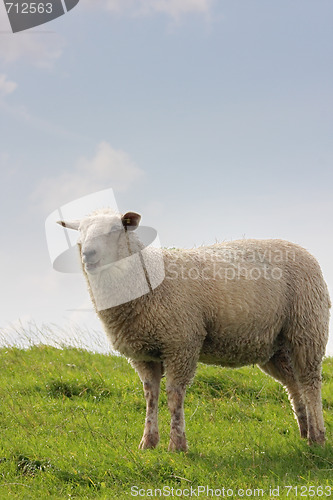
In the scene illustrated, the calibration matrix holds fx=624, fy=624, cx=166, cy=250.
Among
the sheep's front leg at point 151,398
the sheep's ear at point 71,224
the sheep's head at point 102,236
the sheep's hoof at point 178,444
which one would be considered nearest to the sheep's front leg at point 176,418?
the sheep's hoof at point 178,444

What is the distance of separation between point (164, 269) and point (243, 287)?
893 millimetres

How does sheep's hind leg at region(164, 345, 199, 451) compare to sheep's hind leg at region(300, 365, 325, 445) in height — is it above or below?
above

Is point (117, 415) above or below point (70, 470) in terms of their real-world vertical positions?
below

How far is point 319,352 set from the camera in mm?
7070

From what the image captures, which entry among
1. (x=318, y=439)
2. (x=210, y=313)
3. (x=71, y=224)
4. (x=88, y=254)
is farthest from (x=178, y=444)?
(x=71, y=224)

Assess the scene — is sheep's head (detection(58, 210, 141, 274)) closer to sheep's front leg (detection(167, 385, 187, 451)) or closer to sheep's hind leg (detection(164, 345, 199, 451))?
sheep's hind leg (detection(164, 345, 199, 451))

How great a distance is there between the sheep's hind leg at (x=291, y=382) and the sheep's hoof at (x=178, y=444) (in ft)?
5.50

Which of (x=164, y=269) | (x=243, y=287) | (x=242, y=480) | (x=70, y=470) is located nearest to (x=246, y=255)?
(x=243, y=287)

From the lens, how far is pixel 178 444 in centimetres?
610

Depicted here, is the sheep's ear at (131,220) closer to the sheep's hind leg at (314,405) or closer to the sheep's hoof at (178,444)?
the sheep's hoof at (178,444)

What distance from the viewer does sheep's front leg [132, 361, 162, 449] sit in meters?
6.32

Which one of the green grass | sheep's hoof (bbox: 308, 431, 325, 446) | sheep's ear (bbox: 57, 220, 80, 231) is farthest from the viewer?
sheep's hoof (bbox: 308, 431, 325, 446)

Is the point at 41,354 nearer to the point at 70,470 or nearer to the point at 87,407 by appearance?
the point at 87,407

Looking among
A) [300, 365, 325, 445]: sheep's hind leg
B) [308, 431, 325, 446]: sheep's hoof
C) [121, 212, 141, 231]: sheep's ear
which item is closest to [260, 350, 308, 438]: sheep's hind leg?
[300, 365, 325, 445]: sheep's hind leg
